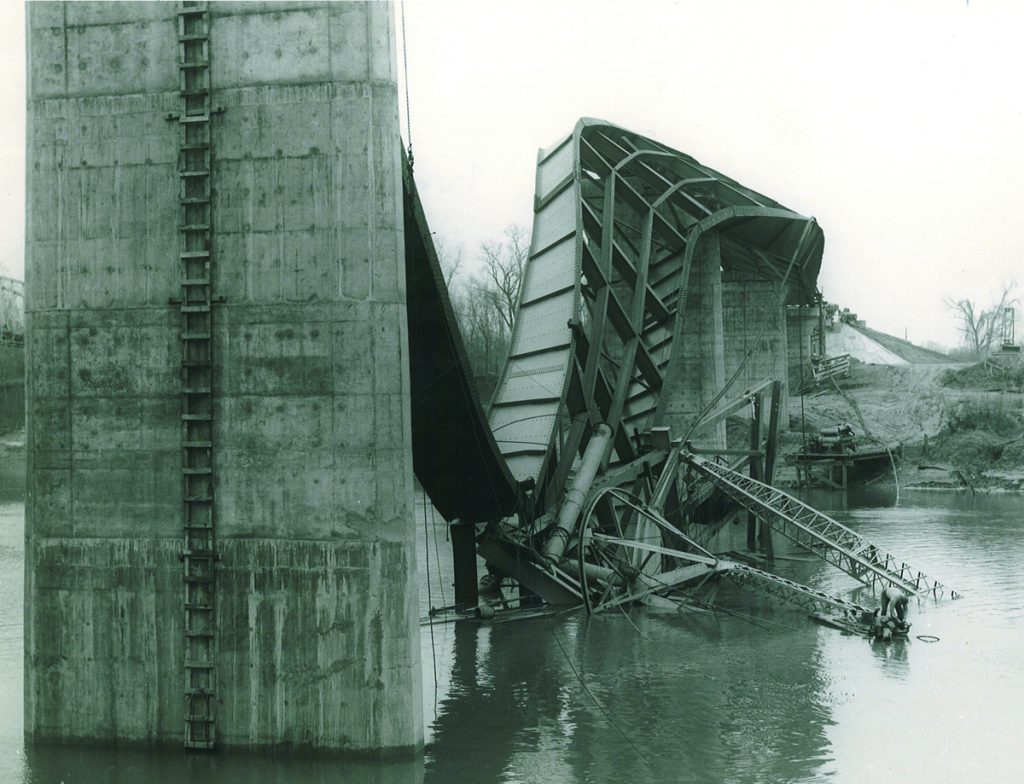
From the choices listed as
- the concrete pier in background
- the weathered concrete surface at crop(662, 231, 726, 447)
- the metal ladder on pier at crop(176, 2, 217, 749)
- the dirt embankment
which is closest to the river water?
the concrete pier in background

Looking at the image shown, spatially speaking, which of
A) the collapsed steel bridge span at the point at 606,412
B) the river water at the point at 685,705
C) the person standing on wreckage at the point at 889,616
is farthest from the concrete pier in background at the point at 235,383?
the person standing on wreckage at the point at 889,616

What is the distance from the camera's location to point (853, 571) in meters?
30.0

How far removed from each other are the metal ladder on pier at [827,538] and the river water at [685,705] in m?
0.95

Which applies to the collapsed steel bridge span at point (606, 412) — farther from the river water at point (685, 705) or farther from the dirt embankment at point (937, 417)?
the dirt embankment at point (937, 417)

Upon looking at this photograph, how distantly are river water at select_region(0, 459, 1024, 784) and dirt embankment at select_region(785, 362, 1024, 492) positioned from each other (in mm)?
37836

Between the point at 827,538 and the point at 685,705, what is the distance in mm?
11799

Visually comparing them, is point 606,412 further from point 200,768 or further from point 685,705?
point 200,768

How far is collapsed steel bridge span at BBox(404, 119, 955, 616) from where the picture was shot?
24.5 meters

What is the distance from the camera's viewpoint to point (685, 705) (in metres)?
20.2

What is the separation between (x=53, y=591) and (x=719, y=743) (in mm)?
10401

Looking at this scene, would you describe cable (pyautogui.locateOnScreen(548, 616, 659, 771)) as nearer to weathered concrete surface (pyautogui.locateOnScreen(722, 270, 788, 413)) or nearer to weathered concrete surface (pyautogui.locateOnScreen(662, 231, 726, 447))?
weathered concrete surface (pyautogui.locateOnScreen(662, 231, 726, 447))

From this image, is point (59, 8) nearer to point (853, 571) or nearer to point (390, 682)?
point (390, 682)

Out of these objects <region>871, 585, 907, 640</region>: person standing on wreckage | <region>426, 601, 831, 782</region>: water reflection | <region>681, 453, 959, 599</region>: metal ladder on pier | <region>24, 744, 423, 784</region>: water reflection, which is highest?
<region>681, 453, 959, 599</region>: metal ladder on pier

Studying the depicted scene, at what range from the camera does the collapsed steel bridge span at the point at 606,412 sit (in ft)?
80.2
